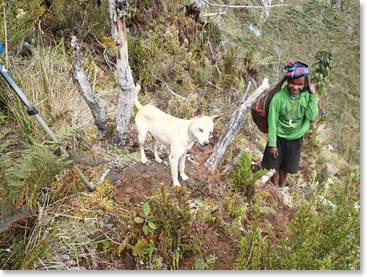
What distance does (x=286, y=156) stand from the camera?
378cm

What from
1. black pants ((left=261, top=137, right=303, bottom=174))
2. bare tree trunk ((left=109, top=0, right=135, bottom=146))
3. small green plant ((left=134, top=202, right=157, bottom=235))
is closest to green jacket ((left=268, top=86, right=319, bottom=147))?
black pants ((left=261, top=137, right=303, bottom=174))

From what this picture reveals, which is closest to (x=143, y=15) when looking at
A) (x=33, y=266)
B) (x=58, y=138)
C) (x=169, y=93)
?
(x=169, y=93)

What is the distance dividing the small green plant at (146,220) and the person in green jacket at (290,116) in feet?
4.58

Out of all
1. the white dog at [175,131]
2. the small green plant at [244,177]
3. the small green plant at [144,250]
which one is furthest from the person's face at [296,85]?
the small green plant at [144,250]

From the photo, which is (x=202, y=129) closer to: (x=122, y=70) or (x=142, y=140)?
(x=142, y=140)

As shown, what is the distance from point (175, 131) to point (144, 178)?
19.4 inches

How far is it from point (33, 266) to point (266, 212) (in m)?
2.06

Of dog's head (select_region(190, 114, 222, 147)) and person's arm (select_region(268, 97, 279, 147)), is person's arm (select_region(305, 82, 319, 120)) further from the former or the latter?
dog's head (select_region(190, 114, 222, 147))

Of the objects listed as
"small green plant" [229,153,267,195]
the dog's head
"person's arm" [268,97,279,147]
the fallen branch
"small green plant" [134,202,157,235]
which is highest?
the dog's head

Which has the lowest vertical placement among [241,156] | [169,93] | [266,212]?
[266,212]

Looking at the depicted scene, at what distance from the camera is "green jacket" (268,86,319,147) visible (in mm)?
3303

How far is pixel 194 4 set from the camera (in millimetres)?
5871

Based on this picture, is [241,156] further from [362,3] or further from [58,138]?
[58,138]

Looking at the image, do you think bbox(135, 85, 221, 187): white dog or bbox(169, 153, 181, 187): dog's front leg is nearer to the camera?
bbox(135, 85, 221, 187): white dog
